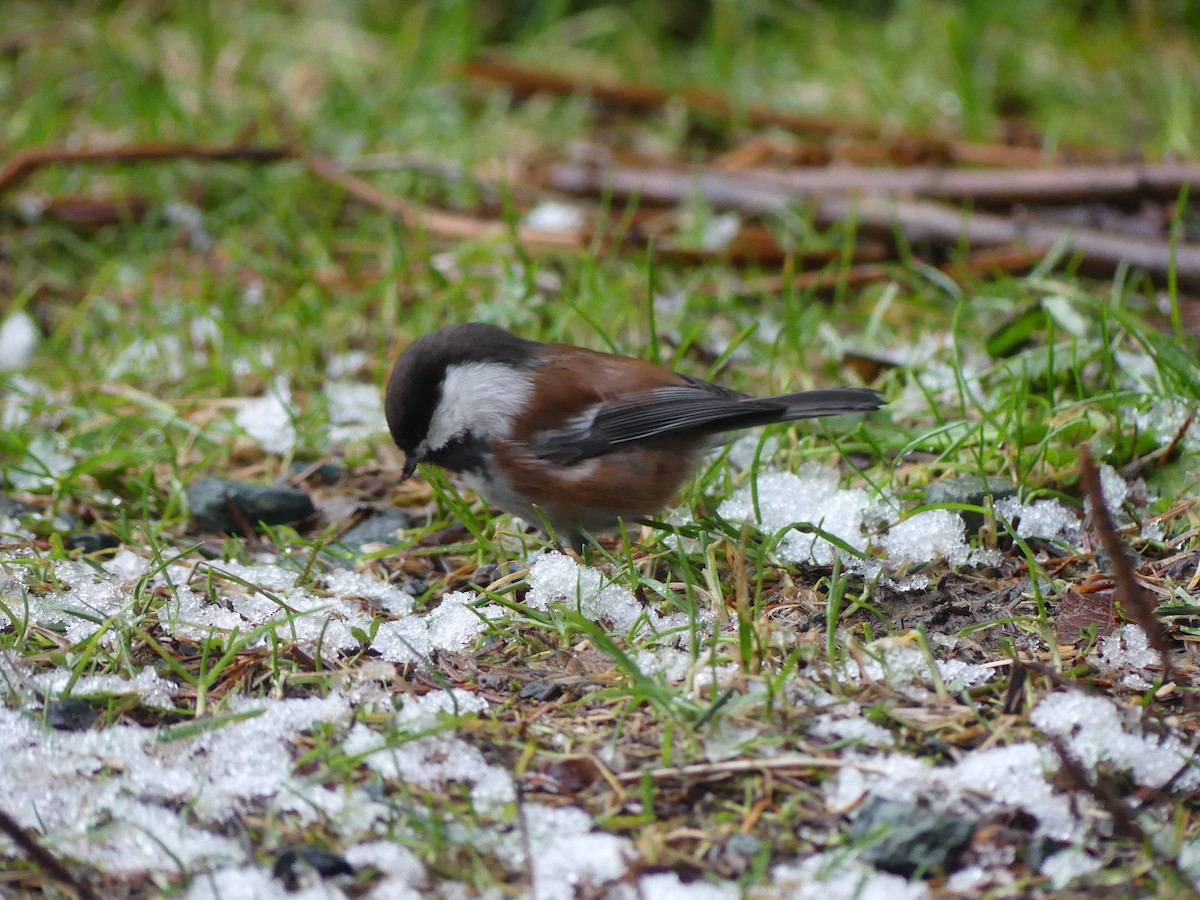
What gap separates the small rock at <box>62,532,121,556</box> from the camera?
127 inches

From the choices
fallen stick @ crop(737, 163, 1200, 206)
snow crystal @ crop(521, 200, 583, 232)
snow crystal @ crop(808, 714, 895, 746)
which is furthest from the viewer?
snow crystal @ crop(521, 200, 583, 232)

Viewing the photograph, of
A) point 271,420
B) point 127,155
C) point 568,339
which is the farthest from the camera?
point 127,155

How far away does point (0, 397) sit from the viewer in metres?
4.18

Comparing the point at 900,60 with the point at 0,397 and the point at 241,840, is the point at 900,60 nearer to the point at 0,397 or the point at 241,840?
the point at 0,397

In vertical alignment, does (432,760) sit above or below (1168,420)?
below

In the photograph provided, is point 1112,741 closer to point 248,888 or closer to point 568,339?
point 248,888

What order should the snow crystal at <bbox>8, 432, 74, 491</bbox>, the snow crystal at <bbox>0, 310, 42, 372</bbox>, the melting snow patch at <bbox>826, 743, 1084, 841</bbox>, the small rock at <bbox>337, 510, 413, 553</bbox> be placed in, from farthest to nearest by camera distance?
1. the snow crystal at <bbox>0, 310, 42, 372</bbox>
2. the snow crystal at <bbox>8, 432, 74, 491</bbox>
3. the small rock at <bbox>337, 510, 413, 553</bbox>
4. the melting snow patch at <bbox>826, 743, 1084, 841</bbox>

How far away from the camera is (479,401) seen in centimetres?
320

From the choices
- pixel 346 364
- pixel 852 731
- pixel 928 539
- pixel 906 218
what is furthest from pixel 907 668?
pixel 906 218

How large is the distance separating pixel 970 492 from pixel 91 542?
2.48 metres

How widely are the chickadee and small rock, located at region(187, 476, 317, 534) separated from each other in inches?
17.6

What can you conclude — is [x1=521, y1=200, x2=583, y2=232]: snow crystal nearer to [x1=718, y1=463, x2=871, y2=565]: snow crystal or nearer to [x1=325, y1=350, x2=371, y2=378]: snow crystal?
[x1=325, y1=350, x2=371, y2=378]: snow crystal

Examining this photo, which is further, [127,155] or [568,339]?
[127,155]

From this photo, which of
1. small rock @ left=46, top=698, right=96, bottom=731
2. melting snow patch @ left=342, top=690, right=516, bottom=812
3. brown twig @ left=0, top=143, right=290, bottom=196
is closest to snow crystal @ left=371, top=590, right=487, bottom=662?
melting snow patch @ left=342, top=690, right=516, bottom=812
